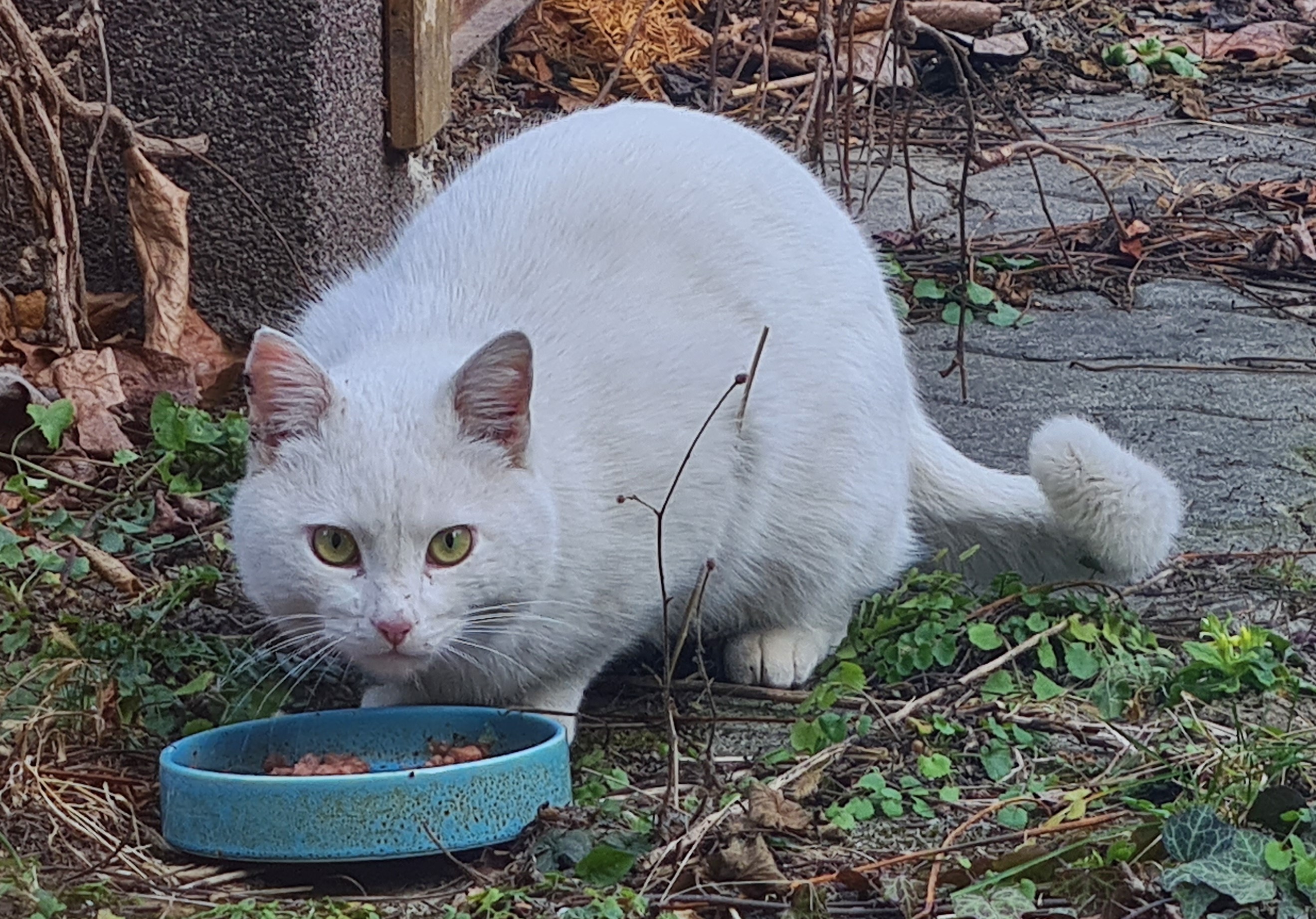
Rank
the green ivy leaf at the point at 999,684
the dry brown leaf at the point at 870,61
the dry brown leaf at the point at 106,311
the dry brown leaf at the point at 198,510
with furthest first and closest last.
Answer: the dry brown leaf at the point at 870,61, the dry brown leaf at the point at 106,311, the dry brown leaf at the point at 198,510, the green ivy leaf at the point at 999,684

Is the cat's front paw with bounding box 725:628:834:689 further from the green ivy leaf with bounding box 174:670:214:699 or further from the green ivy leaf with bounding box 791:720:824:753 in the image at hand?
the green ivy leaf with bounding box 174:670:214:699

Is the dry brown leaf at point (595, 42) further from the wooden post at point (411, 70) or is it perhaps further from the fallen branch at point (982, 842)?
the fallen branch at point (982, 842)

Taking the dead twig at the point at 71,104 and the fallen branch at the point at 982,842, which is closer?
the fallen branch at the point at 982,842

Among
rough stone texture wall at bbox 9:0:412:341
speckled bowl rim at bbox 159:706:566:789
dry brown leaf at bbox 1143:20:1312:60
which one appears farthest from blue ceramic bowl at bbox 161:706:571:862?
dry brown leaf at bbox 1143:20:1312:60

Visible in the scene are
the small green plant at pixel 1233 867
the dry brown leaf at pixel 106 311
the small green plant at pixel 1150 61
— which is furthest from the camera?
the small green plant at pixel 1150 61

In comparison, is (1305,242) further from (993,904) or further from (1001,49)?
(993,904)

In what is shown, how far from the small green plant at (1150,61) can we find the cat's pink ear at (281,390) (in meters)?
5.64

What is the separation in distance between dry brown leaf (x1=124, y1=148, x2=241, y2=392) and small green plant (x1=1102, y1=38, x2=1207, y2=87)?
4.66 m

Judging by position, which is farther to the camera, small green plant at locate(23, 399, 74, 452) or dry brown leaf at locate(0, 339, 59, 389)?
dry brown leaf at locate(0, 339, 59, 389)

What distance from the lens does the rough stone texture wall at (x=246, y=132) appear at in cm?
393

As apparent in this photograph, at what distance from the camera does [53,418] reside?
364cm

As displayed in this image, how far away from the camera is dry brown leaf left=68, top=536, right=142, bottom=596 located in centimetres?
322

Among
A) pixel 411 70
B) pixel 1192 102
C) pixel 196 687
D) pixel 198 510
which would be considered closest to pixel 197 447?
pixel 198 510

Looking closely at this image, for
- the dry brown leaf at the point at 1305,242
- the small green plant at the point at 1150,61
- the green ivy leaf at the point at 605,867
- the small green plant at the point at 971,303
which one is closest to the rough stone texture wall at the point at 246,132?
the small green plant at the point at 971,303
